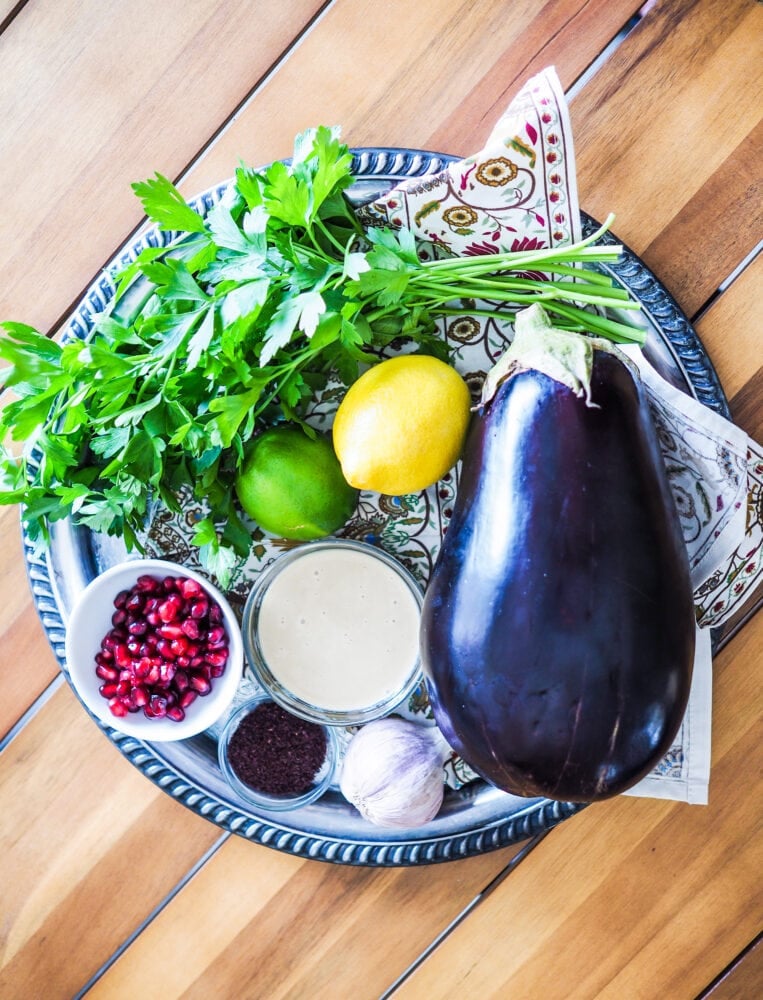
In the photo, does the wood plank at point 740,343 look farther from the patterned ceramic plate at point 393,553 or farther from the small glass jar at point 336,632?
the small glass jar at point 336,632

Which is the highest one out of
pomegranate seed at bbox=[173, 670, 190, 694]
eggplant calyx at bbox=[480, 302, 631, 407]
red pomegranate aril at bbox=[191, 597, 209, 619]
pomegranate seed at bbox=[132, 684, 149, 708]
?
eggplant calyx at bbox=[480, 302, 631, 407]

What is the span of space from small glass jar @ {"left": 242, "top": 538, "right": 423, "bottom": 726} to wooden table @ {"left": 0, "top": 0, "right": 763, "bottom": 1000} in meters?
0.20

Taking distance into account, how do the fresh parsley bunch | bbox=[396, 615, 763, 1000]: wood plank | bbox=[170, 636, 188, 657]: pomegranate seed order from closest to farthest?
1. the fresh parsley bunch
2. bbox=[170, 636, 188, 657]: pomegranate seed
3. bbox=[396, 615, 763, 1000]: wood plank

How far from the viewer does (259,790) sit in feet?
2.96

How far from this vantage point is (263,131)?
3.04ft

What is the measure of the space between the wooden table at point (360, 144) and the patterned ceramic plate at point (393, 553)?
0.06m

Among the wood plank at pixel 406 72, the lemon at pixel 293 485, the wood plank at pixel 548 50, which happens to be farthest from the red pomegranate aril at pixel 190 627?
the wood plank at pixel 548 50

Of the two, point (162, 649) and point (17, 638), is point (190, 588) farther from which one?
point (17, 638)

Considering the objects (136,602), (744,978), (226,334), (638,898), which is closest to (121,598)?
(136,602)

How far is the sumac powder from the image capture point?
35.6 inches

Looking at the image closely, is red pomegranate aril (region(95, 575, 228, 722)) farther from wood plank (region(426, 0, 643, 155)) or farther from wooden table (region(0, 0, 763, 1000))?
wood plank (region(426, 0, 643, 155))

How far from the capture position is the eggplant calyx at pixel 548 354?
74 cm

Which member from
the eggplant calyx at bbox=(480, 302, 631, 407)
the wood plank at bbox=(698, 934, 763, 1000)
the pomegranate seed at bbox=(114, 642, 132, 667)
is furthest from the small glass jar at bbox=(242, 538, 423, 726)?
the wood plank at bbox=(698, 934, 763, 1000)

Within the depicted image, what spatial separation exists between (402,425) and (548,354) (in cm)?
14
